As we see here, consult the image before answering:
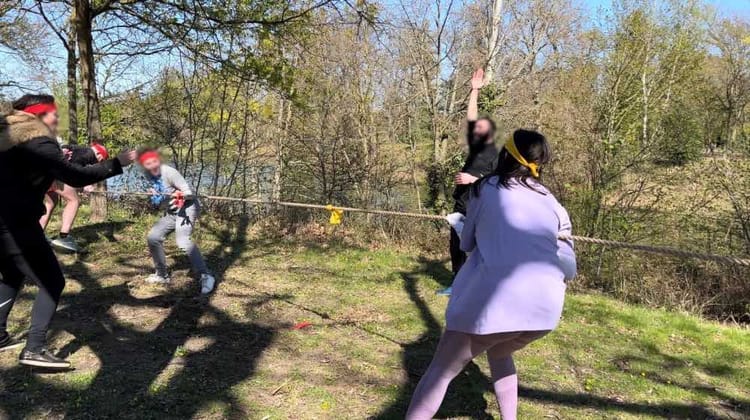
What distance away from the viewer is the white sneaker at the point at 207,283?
5469mm

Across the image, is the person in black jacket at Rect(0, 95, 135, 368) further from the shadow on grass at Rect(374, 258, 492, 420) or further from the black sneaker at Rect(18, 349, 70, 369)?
the shadow on grass at Rect(374, 258, 492, 420)

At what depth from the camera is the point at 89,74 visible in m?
7.46

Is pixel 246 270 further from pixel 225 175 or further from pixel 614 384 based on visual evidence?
pixel 225 175

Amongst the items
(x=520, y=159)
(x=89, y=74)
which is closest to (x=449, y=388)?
(x=520, y=159)

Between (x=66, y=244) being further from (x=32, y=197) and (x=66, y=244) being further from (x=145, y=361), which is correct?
(x=32, y=197)

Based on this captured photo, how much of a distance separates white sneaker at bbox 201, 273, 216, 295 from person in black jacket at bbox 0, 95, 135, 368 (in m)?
1.96

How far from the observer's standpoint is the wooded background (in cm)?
768

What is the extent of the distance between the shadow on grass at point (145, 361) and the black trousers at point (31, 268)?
397 mm

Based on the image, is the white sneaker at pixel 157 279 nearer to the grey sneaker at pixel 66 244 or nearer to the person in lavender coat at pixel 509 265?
the grey sneaker at pixel 66 244

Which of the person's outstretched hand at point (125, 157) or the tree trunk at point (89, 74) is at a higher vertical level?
the tree trunk at point (89, 74)

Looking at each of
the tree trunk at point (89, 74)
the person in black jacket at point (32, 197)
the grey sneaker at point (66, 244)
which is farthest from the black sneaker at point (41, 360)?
the tree trunk at point (89, 74)

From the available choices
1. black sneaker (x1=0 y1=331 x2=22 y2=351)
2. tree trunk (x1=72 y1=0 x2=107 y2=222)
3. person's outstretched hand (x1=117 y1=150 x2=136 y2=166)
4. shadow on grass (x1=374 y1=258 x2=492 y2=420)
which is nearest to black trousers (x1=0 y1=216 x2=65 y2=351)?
black sneaker (x1=0 y1=331 x2=22 y2=351)

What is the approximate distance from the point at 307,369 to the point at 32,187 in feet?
7.20

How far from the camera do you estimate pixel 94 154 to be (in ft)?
15.5
